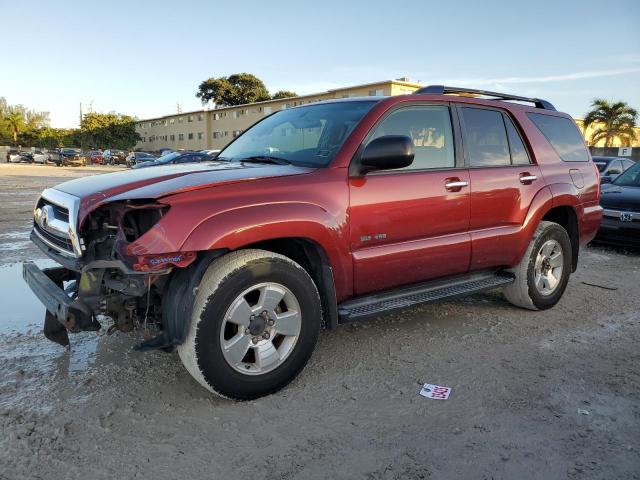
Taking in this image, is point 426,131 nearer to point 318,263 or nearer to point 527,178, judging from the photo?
→ point 527,178

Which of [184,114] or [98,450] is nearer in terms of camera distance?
[98,450]

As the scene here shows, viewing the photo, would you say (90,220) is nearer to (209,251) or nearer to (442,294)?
(209,251)

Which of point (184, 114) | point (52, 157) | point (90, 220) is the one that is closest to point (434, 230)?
point (90, 220)

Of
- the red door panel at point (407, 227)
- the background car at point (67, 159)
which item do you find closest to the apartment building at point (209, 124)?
the background car at point (67, 159)

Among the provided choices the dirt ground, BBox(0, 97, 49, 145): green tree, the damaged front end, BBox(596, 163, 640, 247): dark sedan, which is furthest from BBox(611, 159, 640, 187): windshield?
BBox(0, 97, 49, 145): green tree

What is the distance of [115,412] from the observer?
277 cm

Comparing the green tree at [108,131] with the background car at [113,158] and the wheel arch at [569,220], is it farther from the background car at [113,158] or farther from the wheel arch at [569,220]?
the wheel arch at [569,220]

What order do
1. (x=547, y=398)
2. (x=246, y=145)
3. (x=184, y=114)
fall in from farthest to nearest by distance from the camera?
(x=184, y=114), (x=246, y=145), (x=547, y=398)

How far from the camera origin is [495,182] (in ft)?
13.2

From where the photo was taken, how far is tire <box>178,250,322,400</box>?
8.71 feet

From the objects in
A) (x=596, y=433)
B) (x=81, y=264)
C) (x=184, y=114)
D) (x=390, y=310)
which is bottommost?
(x=596, y=433)

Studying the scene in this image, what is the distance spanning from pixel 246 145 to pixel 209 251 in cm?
159

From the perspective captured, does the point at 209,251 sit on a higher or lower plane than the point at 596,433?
higher

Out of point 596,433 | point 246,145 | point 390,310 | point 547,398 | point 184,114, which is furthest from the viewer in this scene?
point 184,114
